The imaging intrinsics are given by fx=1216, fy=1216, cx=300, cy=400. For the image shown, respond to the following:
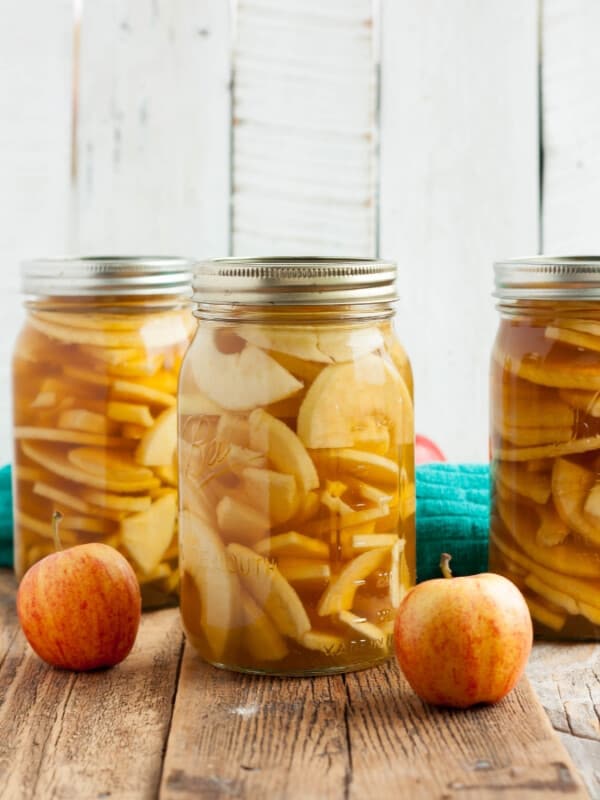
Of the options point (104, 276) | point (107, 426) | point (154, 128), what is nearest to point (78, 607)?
point (107, 426)

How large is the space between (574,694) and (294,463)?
0.27 metres

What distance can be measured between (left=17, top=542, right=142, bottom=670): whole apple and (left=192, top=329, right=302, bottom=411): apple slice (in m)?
0.16

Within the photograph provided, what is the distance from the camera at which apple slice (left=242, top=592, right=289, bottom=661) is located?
3.06 feet

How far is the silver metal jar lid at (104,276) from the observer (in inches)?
43.4

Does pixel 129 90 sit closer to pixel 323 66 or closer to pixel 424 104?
pixel 323 66

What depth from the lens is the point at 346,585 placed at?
0.94 m

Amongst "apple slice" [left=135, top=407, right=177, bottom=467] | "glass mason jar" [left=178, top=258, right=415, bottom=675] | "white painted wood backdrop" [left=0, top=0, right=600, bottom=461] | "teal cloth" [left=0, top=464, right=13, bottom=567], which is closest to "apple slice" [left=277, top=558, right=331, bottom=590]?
"glass mason jar" [left=178, top=258, right=415, bottom=675]

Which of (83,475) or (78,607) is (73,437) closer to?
(83,475)

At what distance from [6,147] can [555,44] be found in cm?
70

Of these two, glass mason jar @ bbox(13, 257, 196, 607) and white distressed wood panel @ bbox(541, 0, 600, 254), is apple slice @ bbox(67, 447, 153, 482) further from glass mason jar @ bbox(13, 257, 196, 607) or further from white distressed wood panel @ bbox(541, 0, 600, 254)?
white distressed wood panel @ bbox(541, 0, 600, 254)

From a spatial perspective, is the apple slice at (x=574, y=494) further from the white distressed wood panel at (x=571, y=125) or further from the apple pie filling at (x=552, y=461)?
the white distressed wood panel at (x=571, y=125)

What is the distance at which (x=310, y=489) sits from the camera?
0.92 m

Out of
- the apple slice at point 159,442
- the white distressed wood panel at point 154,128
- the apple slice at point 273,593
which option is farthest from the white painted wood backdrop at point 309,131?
the apple slice at point 273,593

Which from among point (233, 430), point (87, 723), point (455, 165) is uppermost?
point (455, 165)
